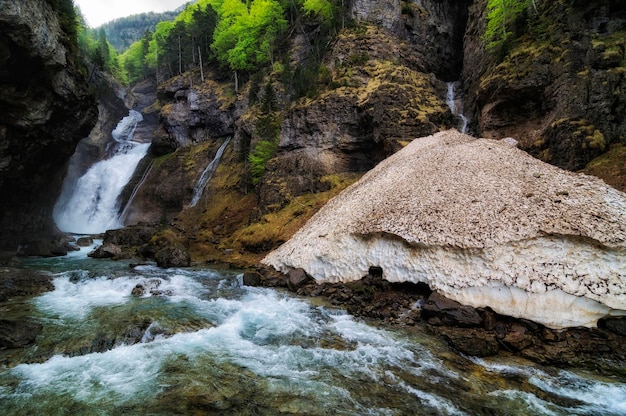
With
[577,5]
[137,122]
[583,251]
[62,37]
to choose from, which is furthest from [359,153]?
[137,122]

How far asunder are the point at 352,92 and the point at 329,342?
24155 millimetres

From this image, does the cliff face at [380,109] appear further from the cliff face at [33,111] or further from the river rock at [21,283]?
the cliff face at [33,111]

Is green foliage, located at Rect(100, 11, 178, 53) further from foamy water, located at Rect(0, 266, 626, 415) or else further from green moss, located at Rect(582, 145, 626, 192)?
green moss, located at Rect(582, 145, 626, 192)

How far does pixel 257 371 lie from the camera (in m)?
8.49

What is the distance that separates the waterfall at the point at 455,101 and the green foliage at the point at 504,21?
5.61 metres

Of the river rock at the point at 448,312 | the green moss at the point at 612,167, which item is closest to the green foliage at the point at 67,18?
the river rock at the point at 448,312

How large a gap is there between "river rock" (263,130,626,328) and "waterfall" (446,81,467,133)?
11.6 metres

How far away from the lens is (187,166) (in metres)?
44.1

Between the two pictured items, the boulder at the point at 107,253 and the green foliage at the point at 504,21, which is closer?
the green foliage at the point at 504,21

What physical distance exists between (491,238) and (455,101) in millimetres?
23880

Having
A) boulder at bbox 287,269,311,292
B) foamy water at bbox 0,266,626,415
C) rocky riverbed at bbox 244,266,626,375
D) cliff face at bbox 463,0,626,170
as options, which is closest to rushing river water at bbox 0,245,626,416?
foamy water at bbox 0,266,626,415

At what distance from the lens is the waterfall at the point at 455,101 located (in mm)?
28594

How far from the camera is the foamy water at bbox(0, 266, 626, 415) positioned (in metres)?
7.05

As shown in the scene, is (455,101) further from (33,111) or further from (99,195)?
(99,195)
